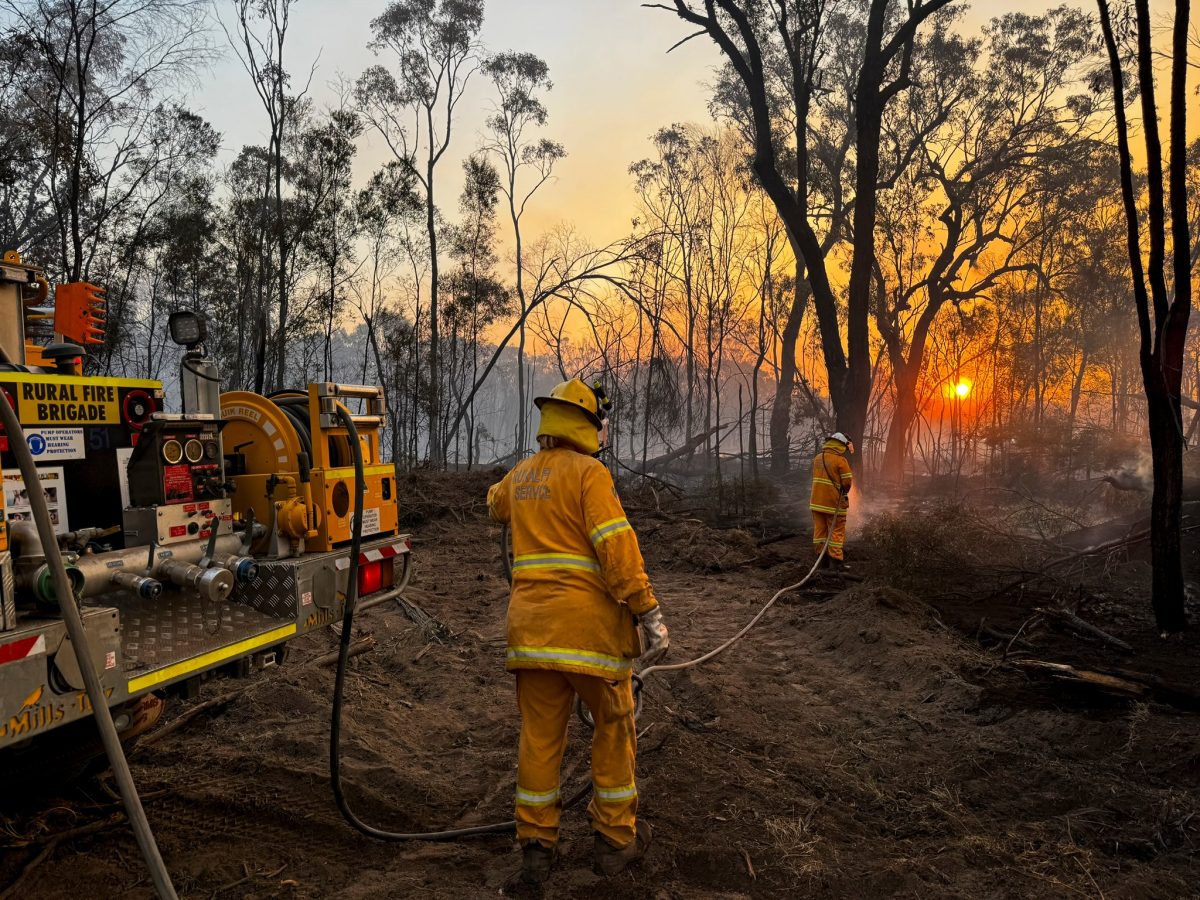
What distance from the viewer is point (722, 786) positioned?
404cm

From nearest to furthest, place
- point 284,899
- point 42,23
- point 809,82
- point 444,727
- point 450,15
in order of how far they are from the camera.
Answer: point 284,899, point 444,727, point 42,23, point 809,82, point 450,15

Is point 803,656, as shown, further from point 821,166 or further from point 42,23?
point 821,166

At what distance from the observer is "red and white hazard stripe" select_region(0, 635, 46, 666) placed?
7.15 ft

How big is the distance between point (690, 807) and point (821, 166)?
31043 mm

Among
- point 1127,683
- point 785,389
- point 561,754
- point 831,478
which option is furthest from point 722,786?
point 785,389

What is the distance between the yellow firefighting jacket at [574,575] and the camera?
3188 mm

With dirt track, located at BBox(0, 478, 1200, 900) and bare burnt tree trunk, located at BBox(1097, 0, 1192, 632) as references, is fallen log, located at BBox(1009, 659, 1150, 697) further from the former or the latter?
bare burnt tree trunk, located at BBox(1097, 0, 1192, 632)

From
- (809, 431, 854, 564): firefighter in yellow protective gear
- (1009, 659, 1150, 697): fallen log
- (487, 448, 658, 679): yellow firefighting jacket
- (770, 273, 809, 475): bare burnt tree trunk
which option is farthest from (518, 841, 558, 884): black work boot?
(770, 273, 809, 475): bare burnt tree trunk

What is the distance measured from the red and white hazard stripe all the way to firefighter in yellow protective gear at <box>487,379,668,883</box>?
1.67 metres

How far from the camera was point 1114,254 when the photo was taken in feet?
101

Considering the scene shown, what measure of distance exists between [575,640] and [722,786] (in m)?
1.53

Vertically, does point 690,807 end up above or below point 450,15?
below

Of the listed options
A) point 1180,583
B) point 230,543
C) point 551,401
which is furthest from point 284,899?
point 1180,583

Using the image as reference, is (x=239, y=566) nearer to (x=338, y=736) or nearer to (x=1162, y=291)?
(x=338, y=736)
